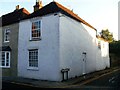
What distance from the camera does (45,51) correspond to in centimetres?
1680

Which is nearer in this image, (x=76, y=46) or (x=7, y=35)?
(x=76, y=46)

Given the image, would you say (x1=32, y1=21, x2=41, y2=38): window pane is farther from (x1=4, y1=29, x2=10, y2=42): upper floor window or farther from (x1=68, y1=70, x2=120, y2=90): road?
(x1=68, y1=70, x2=120, y2=90): road

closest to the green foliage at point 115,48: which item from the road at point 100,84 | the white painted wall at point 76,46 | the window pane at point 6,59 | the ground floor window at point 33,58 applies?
the white painted wall at point 76,46

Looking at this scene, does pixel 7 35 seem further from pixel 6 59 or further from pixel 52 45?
pixel 52 45

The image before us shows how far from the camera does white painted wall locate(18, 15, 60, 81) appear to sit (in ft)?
52.5

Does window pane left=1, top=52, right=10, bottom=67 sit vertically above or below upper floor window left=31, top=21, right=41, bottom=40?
below

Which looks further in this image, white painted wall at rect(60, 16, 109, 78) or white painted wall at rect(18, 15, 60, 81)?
white painted wall at rect(60, 16, 109, 78)

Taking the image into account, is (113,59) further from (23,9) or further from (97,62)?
(23,9)

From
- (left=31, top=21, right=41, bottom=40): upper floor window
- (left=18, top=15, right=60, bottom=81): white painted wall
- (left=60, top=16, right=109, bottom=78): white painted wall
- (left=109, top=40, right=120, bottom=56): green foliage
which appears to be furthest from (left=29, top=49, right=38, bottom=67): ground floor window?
(left=109, top=40, right=120, bottom=56): green foliage

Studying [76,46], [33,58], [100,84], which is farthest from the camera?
[76,46]

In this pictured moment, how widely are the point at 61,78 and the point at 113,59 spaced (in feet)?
60.8

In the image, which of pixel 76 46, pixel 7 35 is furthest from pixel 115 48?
pixel 7 35

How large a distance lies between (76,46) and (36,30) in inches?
173

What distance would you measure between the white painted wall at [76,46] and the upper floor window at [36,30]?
102 inches
